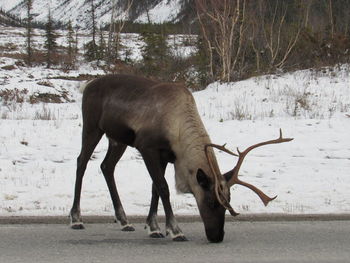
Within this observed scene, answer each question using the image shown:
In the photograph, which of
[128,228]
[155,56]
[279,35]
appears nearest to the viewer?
[128,228]

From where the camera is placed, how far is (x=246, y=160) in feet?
35.5

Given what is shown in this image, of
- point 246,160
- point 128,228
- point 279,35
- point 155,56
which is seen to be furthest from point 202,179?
point 155,56

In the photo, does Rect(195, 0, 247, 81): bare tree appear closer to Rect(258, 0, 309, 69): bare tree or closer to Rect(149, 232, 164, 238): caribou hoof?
Rect(258, 0, 309, 69): bare tree

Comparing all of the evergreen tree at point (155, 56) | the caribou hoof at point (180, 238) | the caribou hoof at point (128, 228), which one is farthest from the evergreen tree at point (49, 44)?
the caribou hoof at point (180, 238)

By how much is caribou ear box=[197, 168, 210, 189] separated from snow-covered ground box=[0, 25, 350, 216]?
2071 millimetres

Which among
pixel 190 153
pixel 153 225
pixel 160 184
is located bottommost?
pixel 153 225

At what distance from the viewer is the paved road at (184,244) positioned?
5309 millimetres

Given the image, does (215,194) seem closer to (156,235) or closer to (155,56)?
(156,235)

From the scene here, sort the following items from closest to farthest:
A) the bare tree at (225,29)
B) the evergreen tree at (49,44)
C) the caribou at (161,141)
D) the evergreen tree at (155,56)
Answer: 1. the caribou at (161,141)
2. the bare tree at (225,29)
3. the evergreen tree at (155,56)
4. the evergreen tree at (49,44)

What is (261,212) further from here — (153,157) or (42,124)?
(42,124)

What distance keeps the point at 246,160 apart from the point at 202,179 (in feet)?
17.7

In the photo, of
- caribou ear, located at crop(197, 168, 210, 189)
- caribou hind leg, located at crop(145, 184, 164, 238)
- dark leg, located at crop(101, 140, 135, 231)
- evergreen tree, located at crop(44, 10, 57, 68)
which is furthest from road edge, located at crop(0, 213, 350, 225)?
evergreen tree, located at crop(44, 10, 57, 68)

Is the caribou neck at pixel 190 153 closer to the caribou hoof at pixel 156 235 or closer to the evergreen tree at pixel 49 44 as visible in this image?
the caribou hoof at pixel 156 235

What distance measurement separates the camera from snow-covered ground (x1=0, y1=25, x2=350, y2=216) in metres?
8.12
